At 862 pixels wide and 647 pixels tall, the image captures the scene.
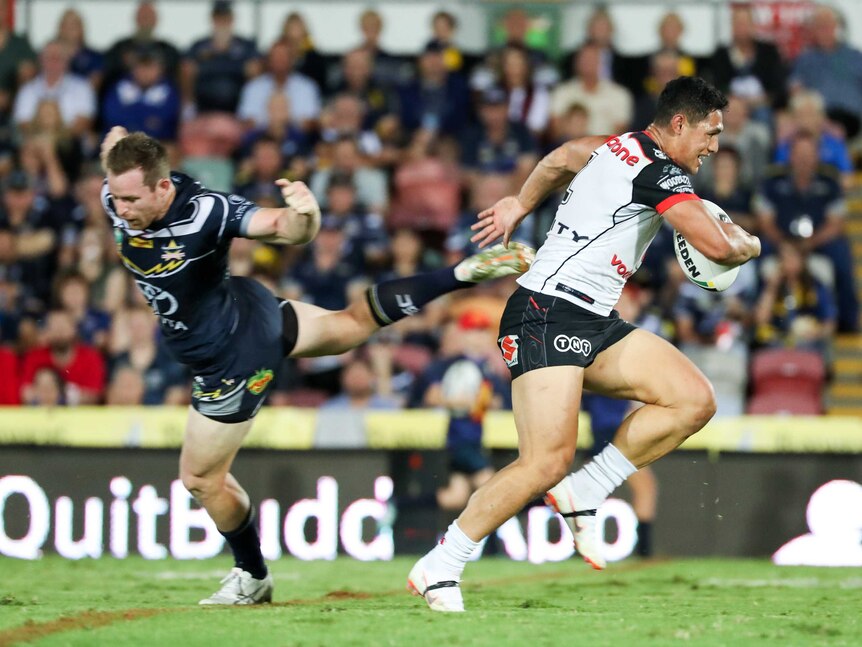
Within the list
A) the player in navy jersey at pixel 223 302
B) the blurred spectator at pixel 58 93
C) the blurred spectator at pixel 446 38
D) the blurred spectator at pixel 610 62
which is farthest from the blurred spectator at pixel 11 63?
the player in navy jersey at pixel 223 302

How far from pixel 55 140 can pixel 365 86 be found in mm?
3326

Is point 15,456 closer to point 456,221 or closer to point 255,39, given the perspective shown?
point 456,221

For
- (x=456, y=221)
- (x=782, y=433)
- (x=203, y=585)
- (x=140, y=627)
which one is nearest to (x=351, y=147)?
(x=456, y=221)

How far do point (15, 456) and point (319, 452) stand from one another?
230 cm

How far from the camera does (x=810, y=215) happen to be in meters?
13.7

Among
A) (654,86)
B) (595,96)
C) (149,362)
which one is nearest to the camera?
(149,362)

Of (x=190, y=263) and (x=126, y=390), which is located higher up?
(x=190, y=263)

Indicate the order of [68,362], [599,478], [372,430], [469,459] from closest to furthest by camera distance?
[599,478] < [469,459] < [372,430] < [68,362]

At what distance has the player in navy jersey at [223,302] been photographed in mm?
6715

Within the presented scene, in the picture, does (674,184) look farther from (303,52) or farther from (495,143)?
(303,52)

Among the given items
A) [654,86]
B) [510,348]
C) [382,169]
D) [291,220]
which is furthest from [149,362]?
[510,348]

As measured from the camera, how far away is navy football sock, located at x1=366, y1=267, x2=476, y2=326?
7.54 metres

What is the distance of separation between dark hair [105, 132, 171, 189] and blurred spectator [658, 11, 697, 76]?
934 centimetres

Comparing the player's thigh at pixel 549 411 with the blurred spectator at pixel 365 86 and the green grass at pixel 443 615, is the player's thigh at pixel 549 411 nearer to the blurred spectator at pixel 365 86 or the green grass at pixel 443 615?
the green grass at pixel 443 615
